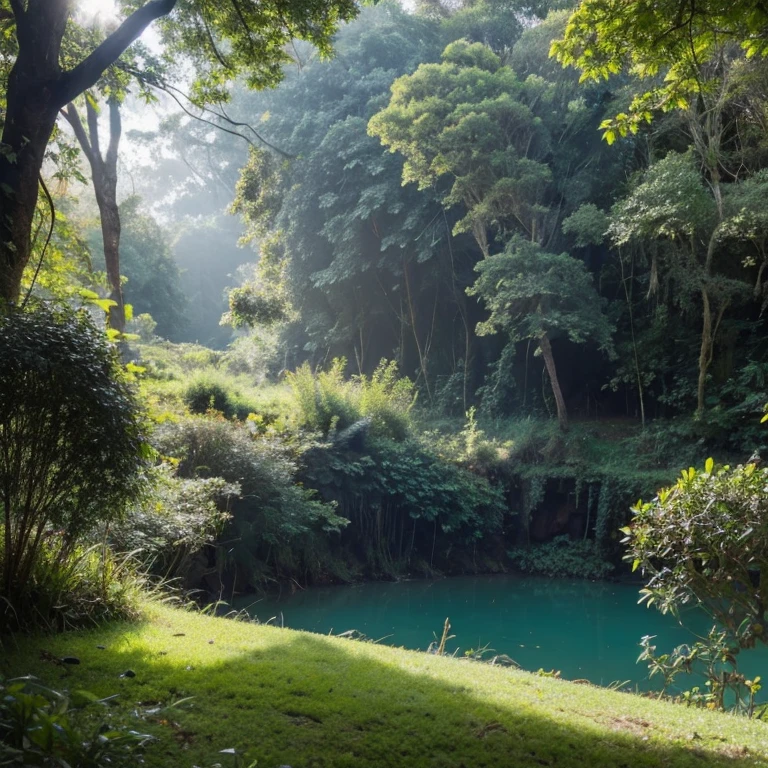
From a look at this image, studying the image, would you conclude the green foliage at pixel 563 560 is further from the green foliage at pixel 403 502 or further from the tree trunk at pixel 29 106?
the tree trunk at pixel 29 106

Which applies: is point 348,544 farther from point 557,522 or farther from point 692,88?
point 692,88

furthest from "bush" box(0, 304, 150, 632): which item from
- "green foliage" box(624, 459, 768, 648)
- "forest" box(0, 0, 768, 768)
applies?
"green foliage" box(624, 459, 768, 648)

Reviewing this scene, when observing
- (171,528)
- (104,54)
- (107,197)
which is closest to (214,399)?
(107,197)

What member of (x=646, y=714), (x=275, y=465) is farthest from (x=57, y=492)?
(x=275, y=465)

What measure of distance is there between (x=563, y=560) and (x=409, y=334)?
372 inches

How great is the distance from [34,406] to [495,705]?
2.98m

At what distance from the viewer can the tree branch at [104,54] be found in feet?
15.9

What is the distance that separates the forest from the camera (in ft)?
13.9

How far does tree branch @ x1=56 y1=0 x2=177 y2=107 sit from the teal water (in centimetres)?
539

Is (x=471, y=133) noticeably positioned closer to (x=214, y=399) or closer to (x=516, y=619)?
(x=214, y=399)

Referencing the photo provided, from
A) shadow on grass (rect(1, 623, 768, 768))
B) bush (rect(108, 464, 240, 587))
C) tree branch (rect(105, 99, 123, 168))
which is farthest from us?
tree branch (rect(105, 99, 123, 168))

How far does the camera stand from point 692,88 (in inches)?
187

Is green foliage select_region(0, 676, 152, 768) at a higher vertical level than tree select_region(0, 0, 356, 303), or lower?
lower

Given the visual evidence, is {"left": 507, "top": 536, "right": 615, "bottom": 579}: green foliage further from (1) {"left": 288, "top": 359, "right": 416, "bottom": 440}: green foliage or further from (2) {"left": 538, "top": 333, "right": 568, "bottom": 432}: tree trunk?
(1) {"left": 288, "top": 359, "right": 416, "bottom": 440}: green foliage
